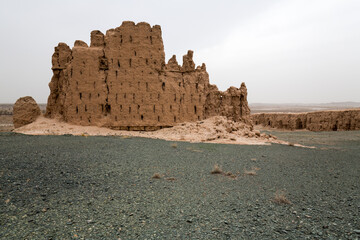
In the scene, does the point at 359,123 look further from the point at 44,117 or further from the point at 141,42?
the point at 44,117

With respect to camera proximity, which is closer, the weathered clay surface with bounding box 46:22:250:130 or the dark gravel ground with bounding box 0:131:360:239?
the dark gravel ground with bounding box 0:131:360:239

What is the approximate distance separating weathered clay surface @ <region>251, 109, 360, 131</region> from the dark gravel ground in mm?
34156

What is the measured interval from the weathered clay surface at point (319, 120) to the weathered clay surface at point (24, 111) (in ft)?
139

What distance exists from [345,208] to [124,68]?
50.9 feet

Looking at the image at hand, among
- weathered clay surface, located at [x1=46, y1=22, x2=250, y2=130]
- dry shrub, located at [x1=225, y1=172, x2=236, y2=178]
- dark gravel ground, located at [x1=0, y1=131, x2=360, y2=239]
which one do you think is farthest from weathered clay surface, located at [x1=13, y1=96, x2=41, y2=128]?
dry shrub, located at [x1=225, y1=172, x2=236, y2=178]

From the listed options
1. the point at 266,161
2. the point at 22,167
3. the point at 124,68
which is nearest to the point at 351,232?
the point at 266,161

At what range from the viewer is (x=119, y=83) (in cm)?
1622

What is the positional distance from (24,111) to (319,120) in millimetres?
43165

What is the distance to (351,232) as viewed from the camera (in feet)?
11.5

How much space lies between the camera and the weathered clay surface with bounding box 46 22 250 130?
15.9m

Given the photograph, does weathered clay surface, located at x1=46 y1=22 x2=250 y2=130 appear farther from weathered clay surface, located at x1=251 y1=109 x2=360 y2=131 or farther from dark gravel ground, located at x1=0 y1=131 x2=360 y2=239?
weathered clay surface, located at x1=251 y1=109 x2=360 y2=131

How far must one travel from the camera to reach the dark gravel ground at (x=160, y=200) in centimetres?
343

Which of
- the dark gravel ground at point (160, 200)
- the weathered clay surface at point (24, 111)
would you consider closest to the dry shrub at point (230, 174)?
the dark gravel ground at point (160, 200)

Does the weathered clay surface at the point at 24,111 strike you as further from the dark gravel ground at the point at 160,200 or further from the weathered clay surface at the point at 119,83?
the dark gravel ground at the point at 160,200
